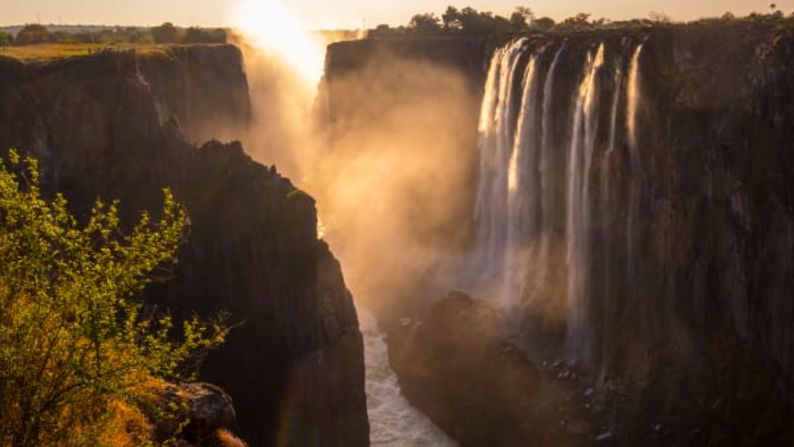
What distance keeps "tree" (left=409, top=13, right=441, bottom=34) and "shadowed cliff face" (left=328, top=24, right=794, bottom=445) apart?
1595 inches

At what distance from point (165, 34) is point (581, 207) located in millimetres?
54976

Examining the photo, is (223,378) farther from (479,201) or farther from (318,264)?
(479,201)

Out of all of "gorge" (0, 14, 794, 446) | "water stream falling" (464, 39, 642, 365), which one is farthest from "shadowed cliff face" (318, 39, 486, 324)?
"gorge" (0, 14, 794, 446)

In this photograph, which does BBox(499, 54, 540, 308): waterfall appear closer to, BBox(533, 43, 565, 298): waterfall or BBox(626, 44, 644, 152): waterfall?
BBox(533, 43, 565, 298): waterfall

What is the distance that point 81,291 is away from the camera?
14.5m

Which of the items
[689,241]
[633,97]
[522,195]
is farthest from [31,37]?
[689,241]

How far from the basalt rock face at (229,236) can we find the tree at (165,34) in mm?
45281

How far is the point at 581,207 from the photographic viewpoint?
48.1 meters

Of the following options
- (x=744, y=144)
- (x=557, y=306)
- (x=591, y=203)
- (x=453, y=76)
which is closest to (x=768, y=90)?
(x=744, y=144)

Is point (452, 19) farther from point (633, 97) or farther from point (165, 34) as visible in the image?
point (633, 97)

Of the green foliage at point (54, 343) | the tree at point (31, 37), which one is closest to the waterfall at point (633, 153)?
the green foliage at point (54, 343)

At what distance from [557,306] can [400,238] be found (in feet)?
73.1

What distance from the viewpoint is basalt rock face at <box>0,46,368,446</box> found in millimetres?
34781

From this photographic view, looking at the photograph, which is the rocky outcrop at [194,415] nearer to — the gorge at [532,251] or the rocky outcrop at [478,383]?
the gorge at [532,251]
